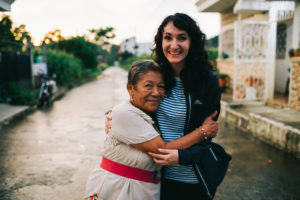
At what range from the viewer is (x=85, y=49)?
29.9 meters

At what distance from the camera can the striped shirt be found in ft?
6.00

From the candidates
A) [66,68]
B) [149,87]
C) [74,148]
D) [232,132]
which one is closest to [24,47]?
[66,68]

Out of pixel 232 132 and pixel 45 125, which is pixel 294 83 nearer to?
pixel 232 132

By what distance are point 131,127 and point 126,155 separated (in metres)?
0.20

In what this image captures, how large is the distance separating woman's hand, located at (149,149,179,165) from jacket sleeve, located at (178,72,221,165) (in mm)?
34

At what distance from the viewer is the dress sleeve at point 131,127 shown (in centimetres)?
161

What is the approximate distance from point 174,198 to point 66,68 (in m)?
18.4

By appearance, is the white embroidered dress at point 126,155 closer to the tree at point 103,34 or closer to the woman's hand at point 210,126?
the woman's hand at point 210,126

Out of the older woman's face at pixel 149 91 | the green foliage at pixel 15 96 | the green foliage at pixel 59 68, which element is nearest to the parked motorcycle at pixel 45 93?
the green foliage at pixel 15 96

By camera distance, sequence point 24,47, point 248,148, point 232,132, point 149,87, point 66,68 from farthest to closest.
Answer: point 66,68, point 24,47, point 232,132, point 248,148, point 149,87

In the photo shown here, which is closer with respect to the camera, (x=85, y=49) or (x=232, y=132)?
(x=232, y=132)

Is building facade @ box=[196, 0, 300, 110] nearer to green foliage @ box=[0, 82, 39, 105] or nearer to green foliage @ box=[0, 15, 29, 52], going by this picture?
green foliage @ box=[0, 82, 39, 105]

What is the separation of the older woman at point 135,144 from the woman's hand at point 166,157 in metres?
0.04

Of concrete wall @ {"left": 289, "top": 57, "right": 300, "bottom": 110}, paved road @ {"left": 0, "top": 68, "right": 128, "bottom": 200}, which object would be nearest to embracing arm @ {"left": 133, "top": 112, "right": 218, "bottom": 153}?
paved road @ {"left": 0, "top": 68, "right": 128, "bottom": 200}
